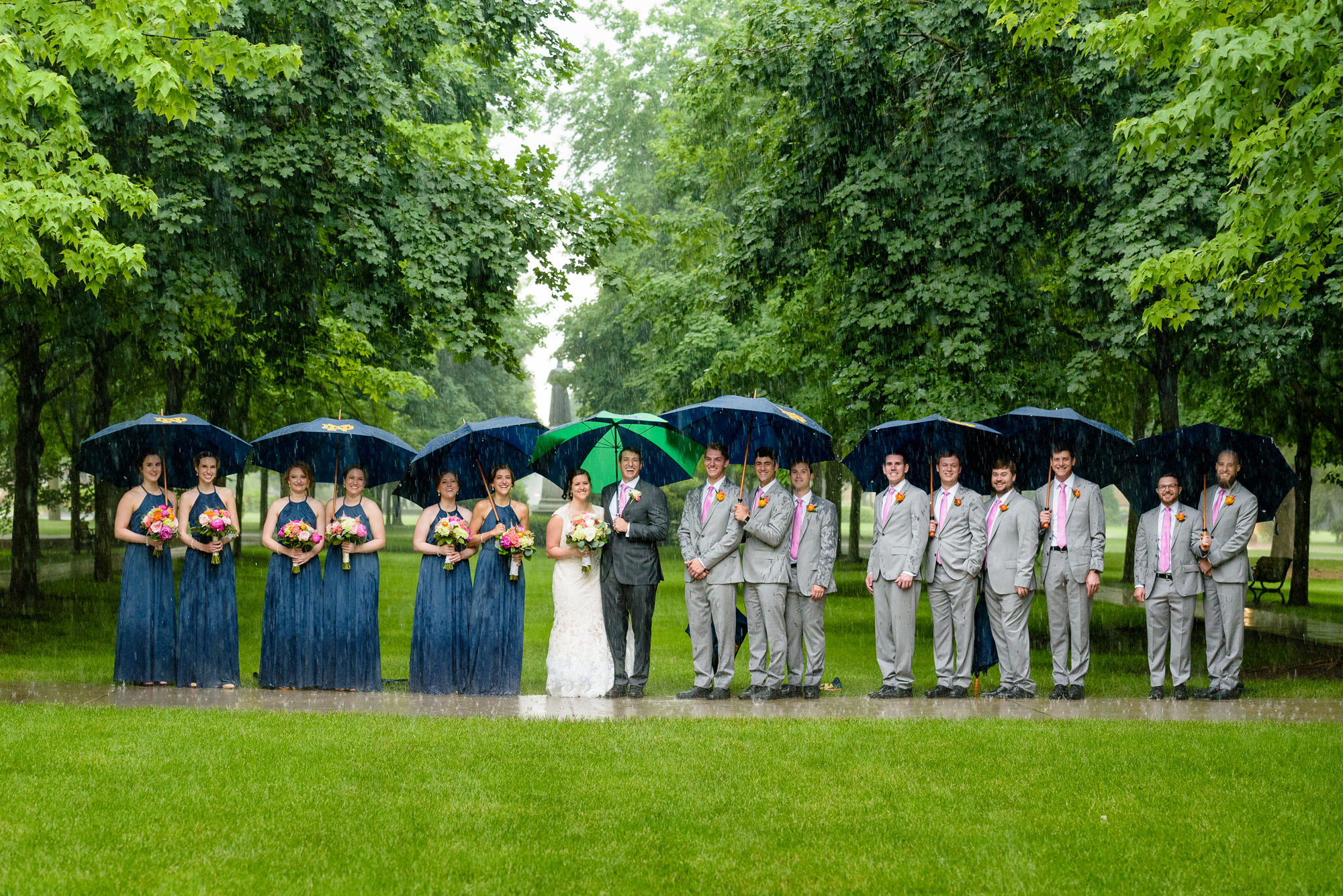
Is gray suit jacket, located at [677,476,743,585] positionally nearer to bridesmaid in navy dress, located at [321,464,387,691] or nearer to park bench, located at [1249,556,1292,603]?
bridesmaid in navy dress, located at [321,464,387,691]

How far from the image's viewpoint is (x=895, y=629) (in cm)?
1132

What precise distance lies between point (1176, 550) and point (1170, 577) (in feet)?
0.83

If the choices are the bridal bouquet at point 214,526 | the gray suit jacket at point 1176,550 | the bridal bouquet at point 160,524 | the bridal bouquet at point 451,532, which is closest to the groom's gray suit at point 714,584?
the bridal bouquet at point 451,532

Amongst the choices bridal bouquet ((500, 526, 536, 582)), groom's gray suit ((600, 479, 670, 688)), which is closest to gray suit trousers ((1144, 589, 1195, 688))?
groom's gray suit ((600, 479, 670, 688))

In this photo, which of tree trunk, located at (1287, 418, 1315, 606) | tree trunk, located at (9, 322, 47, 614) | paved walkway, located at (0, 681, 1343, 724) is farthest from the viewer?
tree trunk, located at (1287, 418, 1315, 606)

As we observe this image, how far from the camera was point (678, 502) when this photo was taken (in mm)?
47531

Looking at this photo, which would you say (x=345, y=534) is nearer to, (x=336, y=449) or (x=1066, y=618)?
(x=336, y=449)

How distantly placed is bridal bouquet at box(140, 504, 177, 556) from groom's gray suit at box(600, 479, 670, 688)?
386cm

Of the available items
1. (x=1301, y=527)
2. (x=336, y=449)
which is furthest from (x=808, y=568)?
(x=1301, y=527)

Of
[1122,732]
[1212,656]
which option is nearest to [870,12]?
[1212,656]

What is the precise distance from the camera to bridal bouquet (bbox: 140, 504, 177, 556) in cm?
1118

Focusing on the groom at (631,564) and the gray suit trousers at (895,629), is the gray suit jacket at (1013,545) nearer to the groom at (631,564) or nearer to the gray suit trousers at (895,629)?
the gray suit trousers at (895,629)

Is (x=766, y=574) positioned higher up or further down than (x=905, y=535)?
further down

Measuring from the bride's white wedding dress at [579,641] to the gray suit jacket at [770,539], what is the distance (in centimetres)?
137
